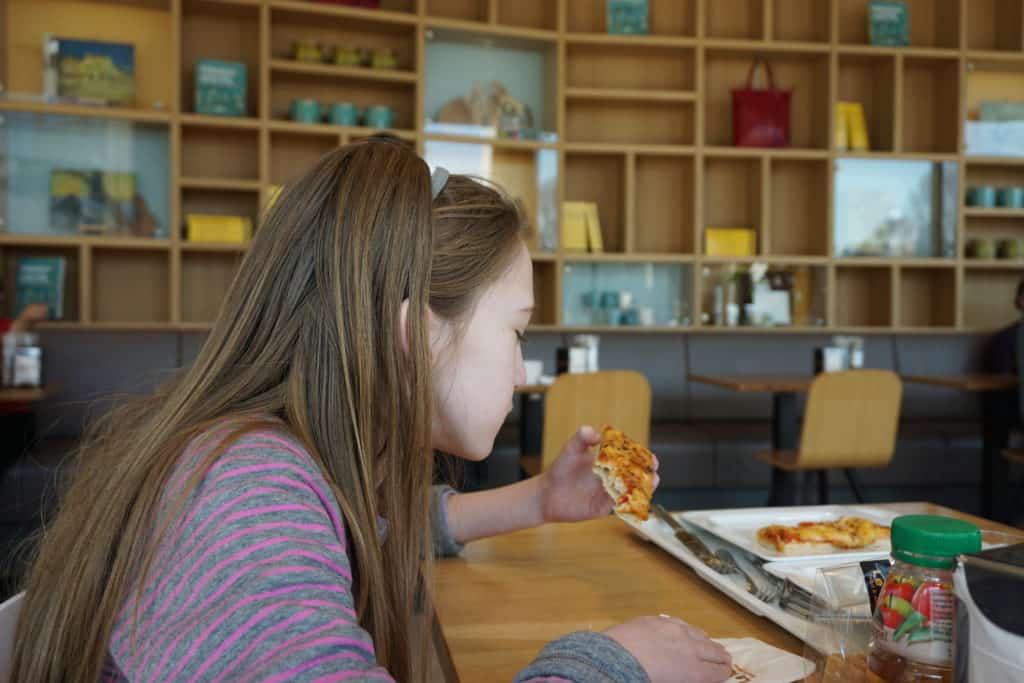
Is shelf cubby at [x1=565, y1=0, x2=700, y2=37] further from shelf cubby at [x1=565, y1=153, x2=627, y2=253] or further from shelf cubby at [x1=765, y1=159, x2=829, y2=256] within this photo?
shelf cubby at [x1=765, y1=159, x2=829, y2=256]

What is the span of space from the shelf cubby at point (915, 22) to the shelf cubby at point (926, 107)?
176 millimetres

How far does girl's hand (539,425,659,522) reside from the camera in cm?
99

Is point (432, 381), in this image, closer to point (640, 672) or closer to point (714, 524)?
point (640, 672)

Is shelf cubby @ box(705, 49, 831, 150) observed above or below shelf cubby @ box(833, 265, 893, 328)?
above

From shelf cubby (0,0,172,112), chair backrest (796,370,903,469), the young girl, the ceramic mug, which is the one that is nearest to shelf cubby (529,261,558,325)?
chair backrest (796,370,903,469)

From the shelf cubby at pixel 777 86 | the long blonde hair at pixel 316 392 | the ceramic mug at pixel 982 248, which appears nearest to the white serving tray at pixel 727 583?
the long blonde hair at pixel 316 392

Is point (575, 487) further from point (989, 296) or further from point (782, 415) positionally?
point (989, 296)

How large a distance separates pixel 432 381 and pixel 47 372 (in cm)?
367

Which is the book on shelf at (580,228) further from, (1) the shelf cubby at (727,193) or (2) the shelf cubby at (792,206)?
(2) the shelf cubby at (792,206)

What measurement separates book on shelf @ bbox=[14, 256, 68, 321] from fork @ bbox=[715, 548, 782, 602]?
4035mm

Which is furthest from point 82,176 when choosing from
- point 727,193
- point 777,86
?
point 777,86

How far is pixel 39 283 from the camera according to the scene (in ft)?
13.5

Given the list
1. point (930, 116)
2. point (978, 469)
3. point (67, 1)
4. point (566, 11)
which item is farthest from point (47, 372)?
point (930, 116)

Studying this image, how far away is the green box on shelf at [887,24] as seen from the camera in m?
4.96
